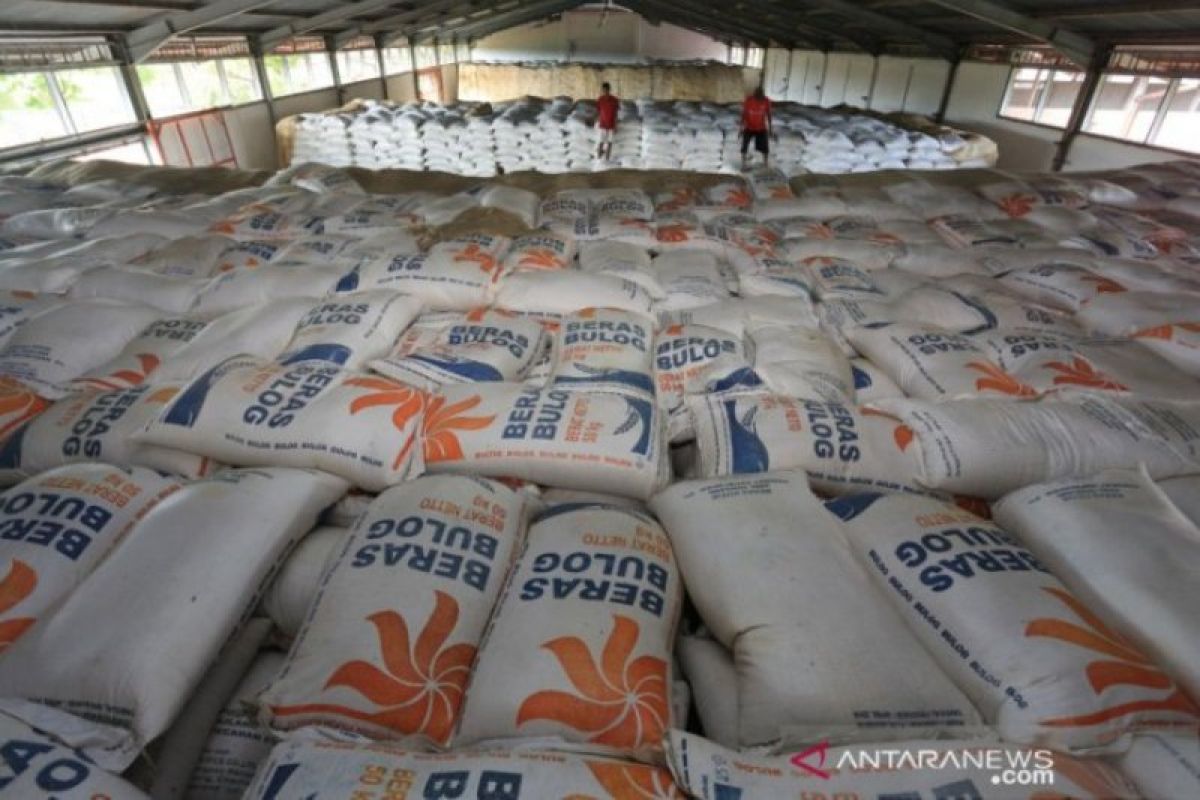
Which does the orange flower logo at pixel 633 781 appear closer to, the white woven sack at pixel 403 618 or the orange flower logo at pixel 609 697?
the orange flower logo at pixel 609 697

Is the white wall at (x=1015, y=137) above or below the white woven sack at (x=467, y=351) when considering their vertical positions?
above

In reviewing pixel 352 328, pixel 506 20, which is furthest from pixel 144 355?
pixel 506 20

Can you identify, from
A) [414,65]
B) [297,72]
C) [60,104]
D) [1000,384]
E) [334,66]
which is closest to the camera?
[1000,384]

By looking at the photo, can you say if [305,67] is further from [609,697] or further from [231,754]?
[609,697]

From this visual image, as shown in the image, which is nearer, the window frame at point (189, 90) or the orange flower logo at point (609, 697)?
the orange flower logo at point (609, 697)

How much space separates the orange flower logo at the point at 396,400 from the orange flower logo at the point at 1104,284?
3.23 m

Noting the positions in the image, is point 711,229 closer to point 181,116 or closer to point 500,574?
point 500,574

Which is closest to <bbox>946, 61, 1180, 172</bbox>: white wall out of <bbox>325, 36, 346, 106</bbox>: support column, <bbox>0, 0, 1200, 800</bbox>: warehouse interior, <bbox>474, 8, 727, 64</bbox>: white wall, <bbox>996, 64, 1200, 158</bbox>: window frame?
<bbox>996, 64, 1200, 158</bbox>: window frame

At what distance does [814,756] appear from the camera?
0.99 meters

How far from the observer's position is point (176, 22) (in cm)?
675

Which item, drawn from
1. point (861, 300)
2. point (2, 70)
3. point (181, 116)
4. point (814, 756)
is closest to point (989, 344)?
point (861, 300)

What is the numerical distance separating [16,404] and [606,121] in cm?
731

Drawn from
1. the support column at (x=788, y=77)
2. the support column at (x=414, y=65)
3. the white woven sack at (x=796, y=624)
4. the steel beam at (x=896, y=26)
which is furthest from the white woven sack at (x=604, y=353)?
the support column at (x=788, y=77)

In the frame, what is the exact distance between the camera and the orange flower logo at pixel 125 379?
85.4 inches
